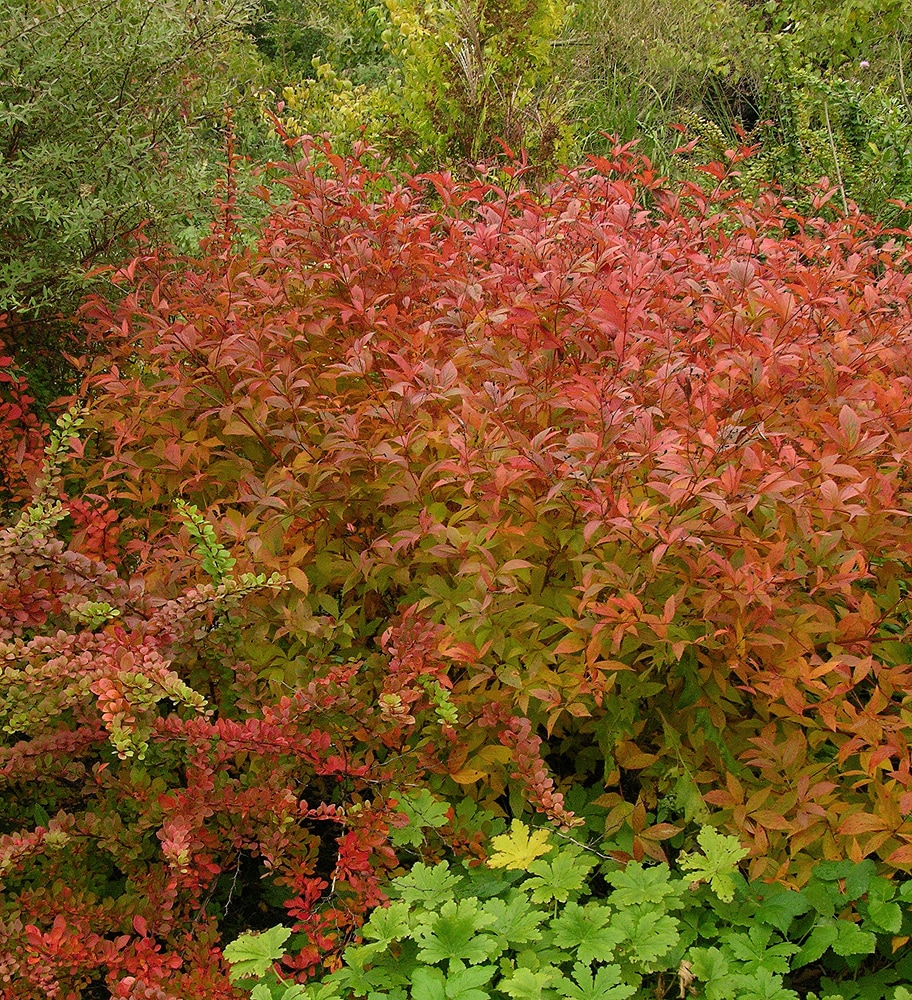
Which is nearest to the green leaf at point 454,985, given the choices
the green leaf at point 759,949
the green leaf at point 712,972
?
the green leaf at point 712,972

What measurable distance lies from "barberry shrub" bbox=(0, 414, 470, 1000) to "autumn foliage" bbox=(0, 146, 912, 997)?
1cm

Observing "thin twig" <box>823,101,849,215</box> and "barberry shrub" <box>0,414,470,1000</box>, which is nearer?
"barberry shrub" <box>0,414,470,1000</box>

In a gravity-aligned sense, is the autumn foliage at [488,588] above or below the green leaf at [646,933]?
above

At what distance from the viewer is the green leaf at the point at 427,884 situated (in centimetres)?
193

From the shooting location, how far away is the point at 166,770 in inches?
86.1

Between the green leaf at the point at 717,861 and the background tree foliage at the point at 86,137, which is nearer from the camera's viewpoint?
the green leaf at the point at 717,861

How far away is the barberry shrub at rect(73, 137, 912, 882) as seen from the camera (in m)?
1.93

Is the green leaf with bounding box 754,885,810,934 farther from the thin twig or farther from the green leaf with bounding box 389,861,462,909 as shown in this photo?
the thin twig

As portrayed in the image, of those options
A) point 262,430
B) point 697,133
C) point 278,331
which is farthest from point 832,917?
point 697,133

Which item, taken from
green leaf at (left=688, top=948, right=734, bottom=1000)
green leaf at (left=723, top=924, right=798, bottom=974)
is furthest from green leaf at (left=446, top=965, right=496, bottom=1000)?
green leaf at (left=723, top=924, right=798, bottom=974)

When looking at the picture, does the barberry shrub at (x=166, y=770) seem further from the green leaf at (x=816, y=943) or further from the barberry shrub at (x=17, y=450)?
the green leaf at (x=816, y=943)

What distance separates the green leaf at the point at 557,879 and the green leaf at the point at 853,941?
492 mm

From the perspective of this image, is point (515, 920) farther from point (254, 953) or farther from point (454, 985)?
point (254, 953)

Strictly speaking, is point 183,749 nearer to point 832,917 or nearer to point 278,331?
point 278,331
